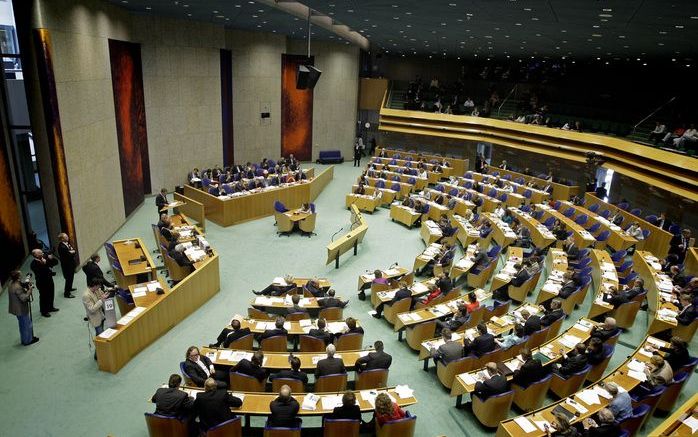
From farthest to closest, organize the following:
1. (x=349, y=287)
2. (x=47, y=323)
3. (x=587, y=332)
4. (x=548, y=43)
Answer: (x=548, y=43), (x=349, y=287), (x=47, y=323), (x=587, y=332)

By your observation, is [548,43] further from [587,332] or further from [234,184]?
[234,184]

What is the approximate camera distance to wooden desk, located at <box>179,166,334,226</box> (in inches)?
627

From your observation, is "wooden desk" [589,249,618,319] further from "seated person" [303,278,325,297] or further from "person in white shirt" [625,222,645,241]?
"seated person" [303,278,325,297]

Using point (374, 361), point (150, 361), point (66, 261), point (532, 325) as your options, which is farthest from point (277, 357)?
point (66, 261)

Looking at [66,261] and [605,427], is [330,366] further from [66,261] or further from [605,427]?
[66,261]

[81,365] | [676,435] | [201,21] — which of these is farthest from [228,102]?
[676,435]

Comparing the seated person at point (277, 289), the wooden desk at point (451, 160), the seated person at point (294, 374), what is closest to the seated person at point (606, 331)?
the seated person at point (294, 374)

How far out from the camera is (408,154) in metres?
26.1

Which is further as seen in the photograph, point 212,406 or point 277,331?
point 277,331

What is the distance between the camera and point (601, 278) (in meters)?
11.3

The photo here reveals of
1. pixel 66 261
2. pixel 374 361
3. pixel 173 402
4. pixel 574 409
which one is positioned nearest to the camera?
pixel 173 402

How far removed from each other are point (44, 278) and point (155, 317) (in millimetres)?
2630

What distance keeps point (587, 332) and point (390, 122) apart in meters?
20.0

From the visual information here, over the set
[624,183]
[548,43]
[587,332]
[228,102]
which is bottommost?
[587,332]
